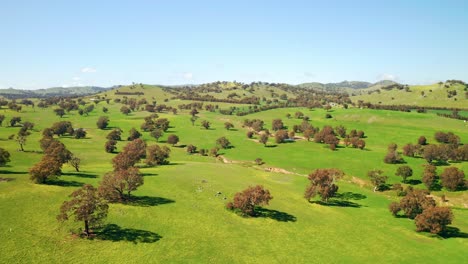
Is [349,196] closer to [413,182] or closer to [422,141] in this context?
[413,182]

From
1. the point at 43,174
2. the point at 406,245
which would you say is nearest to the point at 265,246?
the point at 406,245

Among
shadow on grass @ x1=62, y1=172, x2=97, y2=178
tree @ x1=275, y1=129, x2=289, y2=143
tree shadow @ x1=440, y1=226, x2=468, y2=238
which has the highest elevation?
tree @ x1=275, y1=129, x2=289, y2=143

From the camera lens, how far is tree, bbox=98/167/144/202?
7981cm

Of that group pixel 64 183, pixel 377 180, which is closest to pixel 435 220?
pixel 377 180

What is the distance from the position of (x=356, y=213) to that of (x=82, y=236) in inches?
2816

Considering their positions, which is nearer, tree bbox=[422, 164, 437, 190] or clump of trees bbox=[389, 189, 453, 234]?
clump of trees bbox=[389, 189, 453, 234]

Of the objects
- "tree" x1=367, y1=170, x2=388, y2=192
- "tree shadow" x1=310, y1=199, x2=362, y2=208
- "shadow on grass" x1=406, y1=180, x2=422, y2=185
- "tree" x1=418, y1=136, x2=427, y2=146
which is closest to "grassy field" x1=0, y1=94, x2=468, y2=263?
"tree shadow" x1=310, y1=199, x2=362, y2=208

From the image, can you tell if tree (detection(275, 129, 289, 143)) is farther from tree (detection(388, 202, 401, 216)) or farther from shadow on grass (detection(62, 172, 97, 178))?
shadow on grass (detection(62, 172, 97, 178))

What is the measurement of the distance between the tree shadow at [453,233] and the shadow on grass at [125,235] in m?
69.7

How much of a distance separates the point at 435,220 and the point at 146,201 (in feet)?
239

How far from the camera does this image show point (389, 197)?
113188 mm

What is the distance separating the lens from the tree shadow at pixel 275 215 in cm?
8331

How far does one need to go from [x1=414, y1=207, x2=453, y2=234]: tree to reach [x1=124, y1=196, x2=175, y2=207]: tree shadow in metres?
63.8

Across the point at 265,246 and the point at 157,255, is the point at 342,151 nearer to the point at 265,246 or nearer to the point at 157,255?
the point at 265,246
